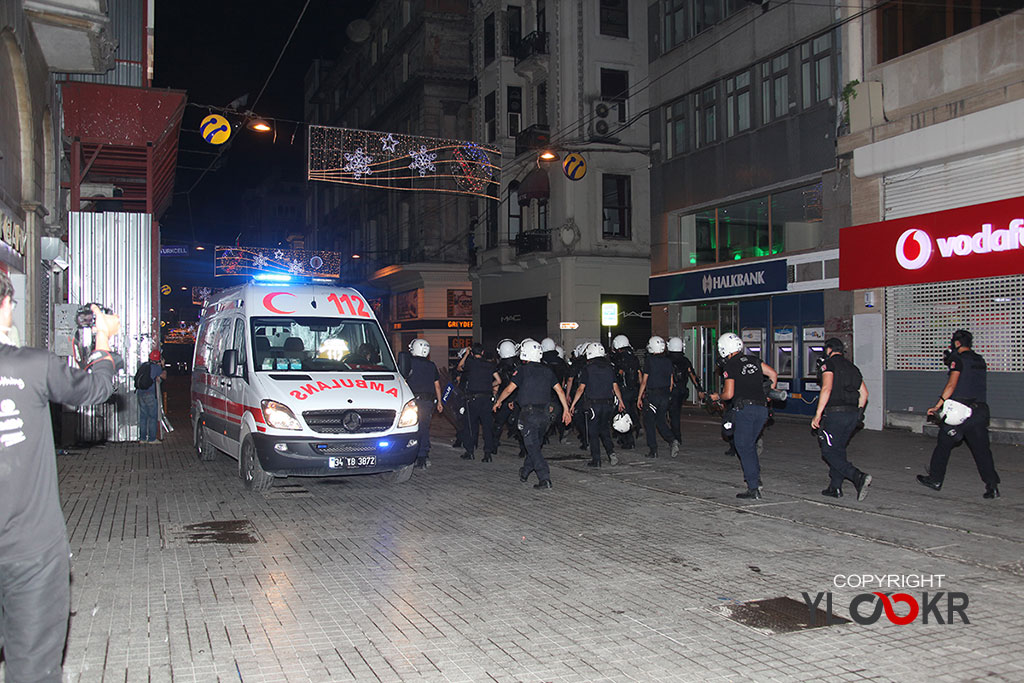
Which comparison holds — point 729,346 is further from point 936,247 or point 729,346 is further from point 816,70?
point 816,70

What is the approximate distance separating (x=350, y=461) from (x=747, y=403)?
4.45 m

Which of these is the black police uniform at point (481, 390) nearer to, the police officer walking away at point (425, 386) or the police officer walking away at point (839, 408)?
the police officer walking away at point (425, 386)

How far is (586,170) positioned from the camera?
28.2 metres

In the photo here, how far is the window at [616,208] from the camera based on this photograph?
2962 centimetres

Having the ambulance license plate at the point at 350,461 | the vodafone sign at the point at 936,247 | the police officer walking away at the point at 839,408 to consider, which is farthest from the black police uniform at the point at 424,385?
the vodafone sign at the point at 936,247

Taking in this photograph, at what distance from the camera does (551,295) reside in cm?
2989

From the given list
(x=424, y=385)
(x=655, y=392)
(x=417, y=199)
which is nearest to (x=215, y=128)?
(x=424, y=385)

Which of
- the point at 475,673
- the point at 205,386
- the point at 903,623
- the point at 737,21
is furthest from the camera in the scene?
the point at 737,21

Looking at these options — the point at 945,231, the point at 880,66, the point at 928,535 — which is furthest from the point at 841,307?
the point at 928,535

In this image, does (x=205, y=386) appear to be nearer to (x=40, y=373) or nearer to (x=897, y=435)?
(x=40, y=373)

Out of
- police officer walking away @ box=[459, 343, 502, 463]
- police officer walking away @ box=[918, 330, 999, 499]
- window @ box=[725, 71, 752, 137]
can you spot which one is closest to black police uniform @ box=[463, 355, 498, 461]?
police officer walking away @ box=[459, 343, 502, 463]

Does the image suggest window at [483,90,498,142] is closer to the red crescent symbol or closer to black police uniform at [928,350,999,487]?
the red crescent symbol

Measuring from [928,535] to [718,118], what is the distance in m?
17.4

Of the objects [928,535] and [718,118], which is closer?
[928,535]
